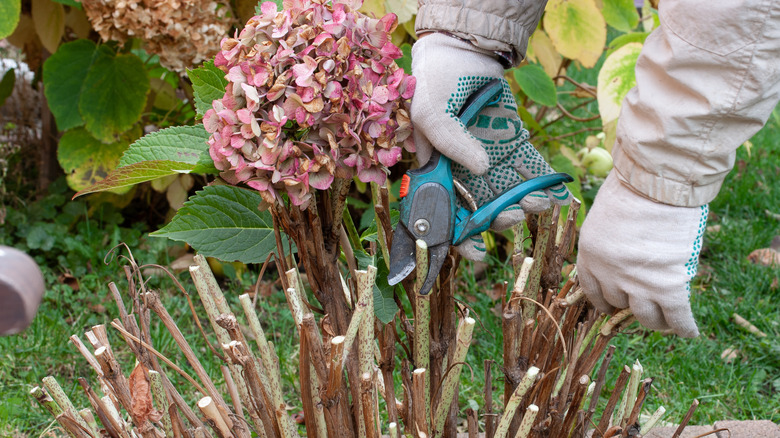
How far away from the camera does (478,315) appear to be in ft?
4.79

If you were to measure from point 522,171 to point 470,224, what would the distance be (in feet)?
0.49

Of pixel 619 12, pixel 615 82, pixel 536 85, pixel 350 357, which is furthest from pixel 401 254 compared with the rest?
pixel 619 12

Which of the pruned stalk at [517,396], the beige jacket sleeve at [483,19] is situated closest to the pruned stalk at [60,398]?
the pruned stalk at [517,396]

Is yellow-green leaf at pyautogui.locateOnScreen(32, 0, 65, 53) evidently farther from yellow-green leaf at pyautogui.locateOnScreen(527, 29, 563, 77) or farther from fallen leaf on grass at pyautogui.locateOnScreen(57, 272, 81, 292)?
yellow-green leaf at pyautogui.locateOnScreen(527, 29, 563, 77)

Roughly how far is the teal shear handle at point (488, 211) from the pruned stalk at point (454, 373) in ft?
0.40

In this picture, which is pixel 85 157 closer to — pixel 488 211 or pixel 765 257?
pixel 488 211

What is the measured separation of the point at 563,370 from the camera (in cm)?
105

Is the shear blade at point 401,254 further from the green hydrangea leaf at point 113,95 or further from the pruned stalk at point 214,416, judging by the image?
the green hydrangea leaf at point 113,95

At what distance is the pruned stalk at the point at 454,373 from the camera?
2.66ft

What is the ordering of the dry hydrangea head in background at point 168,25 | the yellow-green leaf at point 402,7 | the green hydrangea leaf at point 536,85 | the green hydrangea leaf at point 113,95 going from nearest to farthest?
the yellow-green leaf at point 402,7, the dry hydrangea head in background at point 168,25, the green hydrangea leaf at point 536,85, the green hydrangea leaf at point 113,95

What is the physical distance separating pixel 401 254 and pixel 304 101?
24 cm

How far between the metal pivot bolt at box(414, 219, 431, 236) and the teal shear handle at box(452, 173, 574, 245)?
1.9 inches

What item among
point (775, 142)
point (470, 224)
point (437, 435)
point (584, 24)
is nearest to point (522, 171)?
point (470, 224)

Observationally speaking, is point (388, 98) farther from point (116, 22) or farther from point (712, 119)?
point (116, 22)
